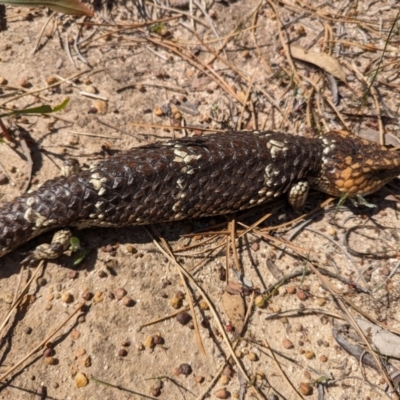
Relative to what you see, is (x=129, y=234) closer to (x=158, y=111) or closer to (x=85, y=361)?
(x=85, y=361)

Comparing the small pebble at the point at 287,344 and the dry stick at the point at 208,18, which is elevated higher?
the dry stick at the point at 208,18

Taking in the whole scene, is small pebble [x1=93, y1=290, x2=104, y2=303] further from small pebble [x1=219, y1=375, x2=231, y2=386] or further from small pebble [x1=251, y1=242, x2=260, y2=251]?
small pebble [x1=251, y1=242, x2=260, y2=251]

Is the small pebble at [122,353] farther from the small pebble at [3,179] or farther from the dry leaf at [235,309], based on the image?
the small pebble at [3,179]

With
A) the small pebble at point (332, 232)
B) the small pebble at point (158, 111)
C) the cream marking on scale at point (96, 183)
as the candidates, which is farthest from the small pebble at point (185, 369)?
the small pebble at point (158, 111)

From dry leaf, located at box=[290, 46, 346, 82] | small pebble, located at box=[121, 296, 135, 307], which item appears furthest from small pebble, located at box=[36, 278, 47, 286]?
dry leaf, located at box=[290, 46, 346, 82]

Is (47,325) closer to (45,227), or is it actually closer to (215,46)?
(45,227)

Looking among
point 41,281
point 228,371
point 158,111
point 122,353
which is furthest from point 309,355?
point 158,111

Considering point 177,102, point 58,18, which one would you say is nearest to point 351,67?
point 177,102
